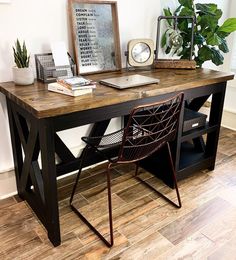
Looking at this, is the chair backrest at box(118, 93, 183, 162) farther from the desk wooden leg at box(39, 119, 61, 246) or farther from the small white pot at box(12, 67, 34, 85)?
the small white pot at box(12, 67, 34, 85)

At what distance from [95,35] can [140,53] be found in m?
0.41

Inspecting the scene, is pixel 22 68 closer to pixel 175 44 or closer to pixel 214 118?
pixel 175 44

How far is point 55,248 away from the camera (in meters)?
1.66

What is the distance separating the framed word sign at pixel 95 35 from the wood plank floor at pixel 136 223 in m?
0.91

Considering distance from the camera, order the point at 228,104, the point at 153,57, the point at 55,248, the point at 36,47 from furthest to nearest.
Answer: the point at 228,104 → the point at 153,57 → the point at 36,47 → the point at 55,248

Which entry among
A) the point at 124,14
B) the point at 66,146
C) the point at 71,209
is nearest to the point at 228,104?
the point at 124,14

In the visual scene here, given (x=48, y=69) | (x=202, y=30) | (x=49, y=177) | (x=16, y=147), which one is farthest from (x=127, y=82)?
(x=202, y=30)

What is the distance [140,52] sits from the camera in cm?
232

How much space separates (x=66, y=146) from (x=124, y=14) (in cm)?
113

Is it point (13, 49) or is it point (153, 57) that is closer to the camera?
point (13, 49)

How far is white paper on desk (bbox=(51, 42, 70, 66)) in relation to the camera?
189 cm

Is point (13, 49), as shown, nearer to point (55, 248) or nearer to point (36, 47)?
point (36, 47)

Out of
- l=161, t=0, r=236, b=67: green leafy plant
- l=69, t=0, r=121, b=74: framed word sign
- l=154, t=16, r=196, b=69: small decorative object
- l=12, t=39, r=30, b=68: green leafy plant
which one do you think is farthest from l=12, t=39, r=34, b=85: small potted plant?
l=161, t=0, r=236, b=67: green leafy plant

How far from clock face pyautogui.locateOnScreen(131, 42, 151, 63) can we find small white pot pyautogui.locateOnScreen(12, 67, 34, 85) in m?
0.88
